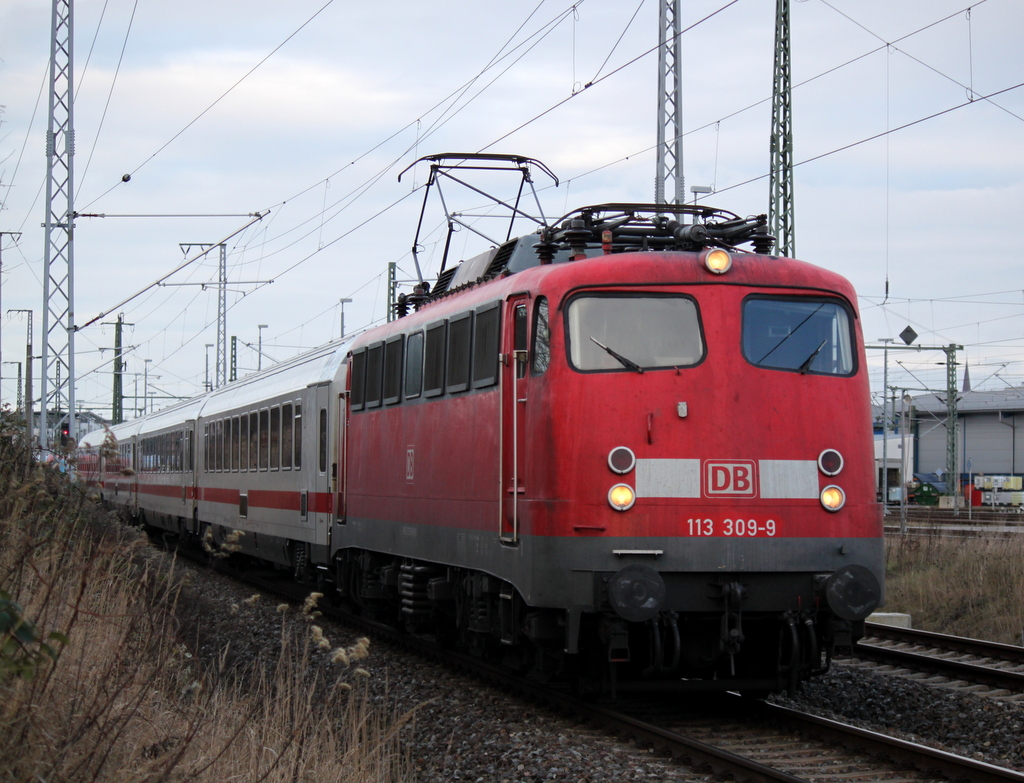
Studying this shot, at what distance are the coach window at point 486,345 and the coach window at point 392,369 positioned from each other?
2.28m

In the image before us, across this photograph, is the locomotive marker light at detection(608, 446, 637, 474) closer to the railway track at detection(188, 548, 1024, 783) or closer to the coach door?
the railway track at detection(188, 548, 1024, 783)

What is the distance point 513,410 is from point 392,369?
359 cm

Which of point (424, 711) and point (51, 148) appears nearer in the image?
point (424, 711)

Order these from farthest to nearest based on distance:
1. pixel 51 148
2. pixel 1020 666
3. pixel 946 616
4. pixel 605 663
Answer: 1. pixel 51 148
2. pixel 946 616
3. pixel 1020 666
4. pixel 605 663

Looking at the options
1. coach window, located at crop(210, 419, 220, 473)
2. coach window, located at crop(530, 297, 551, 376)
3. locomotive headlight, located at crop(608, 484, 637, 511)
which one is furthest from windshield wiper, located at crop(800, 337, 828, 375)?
coach window, located at crop(210, 419, 220, 473)

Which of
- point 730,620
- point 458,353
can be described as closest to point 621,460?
point 730,620

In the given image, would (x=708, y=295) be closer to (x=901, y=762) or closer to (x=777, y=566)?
(x=777, y=566)

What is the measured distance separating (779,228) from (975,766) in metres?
12.5

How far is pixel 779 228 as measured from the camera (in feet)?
59.4

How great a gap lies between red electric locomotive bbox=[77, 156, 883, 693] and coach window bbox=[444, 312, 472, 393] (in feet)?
0.25

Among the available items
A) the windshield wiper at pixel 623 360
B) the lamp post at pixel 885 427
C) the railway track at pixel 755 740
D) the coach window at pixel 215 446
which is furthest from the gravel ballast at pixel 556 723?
the lamp post at pixel 885 427

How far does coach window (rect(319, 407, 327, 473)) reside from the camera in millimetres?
14991

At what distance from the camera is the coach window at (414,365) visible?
11180 millimetres

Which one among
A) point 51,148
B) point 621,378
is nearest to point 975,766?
point 621,378
